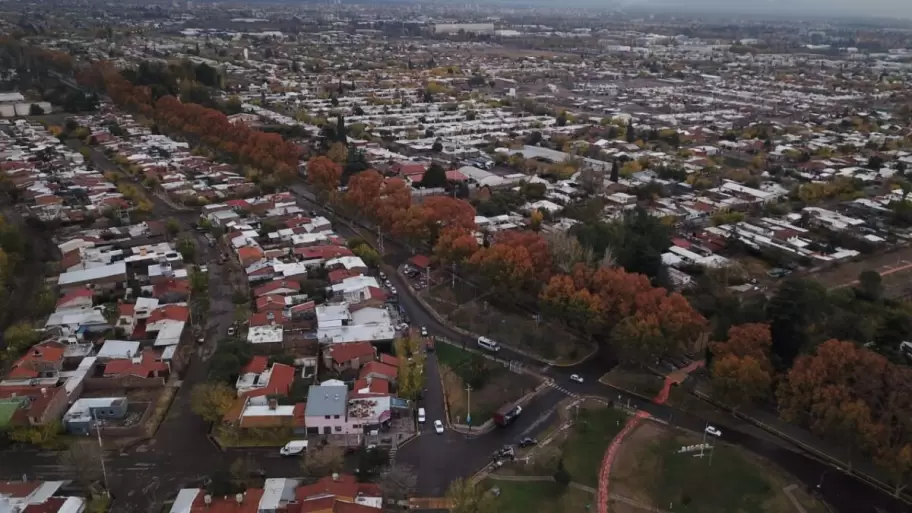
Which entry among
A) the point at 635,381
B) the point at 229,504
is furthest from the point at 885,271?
the point at 229,504

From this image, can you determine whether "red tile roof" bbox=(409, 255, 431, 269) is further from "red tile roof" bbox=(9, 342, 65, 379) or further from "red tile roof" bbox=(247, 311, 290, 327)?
"red tile roof" bbox=(9, 342, 65, 379)

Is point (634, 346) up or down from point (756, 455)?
up

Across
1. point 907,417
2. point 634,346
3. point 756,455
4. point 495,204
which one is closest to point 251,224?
point 495,204

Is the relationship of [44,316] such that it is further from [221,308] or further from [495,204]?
[495,204]

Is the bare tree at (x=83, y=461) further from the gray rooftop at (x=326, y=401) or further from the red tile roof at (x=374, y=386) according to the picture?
the red tile roof at (x=374, y=386)

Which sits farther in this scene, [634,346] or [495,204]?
[495,204]

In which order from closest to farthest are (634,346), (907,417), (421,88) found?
(907,417) < (634,346) < (421,88)

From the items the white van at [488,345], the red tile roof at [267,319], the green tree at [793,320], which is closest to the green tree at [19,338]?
the red tile roof at [267,319]

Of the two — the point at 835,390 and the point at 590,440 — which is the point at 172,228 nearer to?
the point at 590,440
